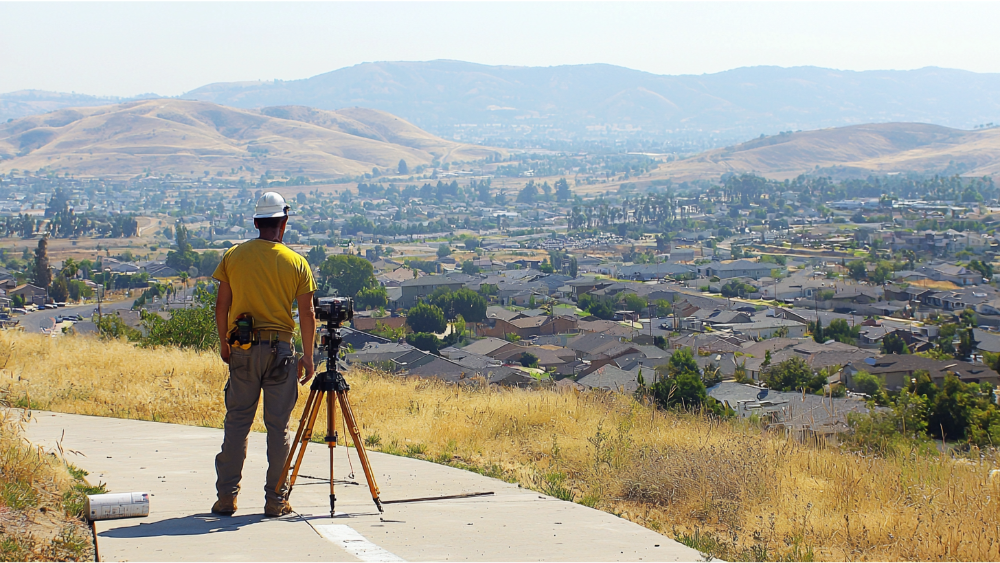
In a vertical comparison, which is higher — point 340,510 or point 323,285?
point 340,510

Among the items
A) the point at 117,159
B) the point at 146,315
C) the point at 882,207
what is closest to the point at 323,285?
the point at 146,315

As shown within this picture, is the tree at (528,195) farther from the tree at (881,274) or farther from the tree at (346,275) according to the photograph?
the tree at (346,275)

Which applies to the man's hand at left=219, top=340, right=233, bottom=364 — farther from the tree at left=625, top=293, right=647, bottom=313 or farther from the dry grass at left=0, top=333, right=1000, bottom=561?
the tree at left=625, top=293, right=647, bottom=313

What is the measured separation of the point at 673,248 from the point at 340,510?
248ft

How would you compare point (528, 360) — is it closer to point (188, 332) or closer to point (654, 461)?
point (188, 332)

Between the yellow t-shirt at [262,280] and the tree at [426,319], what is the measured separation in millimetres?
35063

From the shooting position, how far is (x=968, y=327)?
1465 inches

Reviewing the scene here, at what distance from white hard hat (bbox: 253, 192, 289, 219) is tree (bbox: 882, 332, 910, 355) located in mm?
31965

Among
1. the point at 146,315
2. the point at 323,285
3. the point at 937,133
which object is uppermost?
the point at 937,133

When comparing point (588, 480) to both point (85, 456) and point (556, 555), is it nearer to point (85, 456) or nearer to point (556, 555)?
point (556, 555)

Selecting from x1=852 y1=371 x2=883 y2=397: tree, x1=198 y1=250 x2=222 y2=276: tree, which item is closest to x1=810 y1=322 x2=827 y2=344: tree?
x1=852 y1=371 x2=883 y2=397: tree

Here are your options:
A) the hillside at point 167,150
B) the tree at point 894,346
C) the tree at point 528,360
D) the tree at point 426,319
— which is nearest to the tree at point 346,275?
the tree at point 426,319

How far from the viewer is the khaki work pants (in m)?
3.95

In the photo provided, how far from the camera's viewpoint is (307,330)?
3979mm
